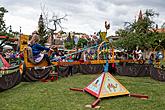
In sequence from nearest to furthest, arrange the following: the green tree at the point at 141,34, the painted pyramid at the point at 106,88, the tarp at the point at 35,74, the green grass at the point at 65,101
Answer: the green grass at the point at 65,101
the painted pyramid at the point at 106,88
the tarp at the point at 35,74
the green tree at the point at 141,34

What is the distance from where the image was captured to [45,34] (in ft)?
164

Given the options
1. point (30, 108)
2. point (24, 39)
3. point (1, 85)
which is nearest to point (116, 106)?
point (30, 108)

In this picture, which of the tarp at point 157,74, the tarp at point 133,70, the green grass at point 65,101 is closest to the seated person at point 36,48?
the green grass at point 65,101

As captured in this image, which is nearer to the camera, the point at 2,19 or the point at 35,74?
the point at 35,74

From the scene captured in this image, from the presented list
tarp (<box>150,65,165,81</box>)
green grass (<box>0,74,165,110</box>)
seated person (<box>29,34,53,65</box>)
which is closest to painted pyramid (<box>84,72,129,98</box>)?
green grass (<box>0,74,165,110</box>)

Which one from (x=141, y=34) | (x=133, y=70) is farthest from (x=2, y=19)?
(x=133, y=70)

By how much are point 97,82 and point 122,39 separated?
39.7 m

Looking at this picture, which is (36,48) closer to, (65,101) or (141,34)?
(65,101)

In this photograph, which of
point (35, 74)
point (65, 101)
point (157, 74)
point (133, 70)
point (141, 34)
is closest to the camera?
point (65, 101)

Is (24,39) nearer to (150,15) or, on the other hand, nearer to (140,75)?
(140,75)

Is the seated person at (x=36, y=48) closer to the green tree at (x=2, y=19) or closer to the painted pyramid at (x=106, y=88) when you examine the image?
the painted pyramid at (x=106, y=88)

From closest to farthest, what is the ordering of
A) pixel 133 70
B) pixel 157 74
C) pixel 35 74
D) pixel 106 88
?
pixel 106 88
pixel 35 74
pixel 157 74
pixel 133 70

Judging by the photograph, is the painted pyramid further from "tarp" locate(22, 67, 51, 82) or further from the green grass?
"tarp" locate(22, 67, 51, 82)

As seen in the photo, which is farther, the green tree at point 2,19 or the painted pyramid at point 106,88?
the green tree at point 2,19
